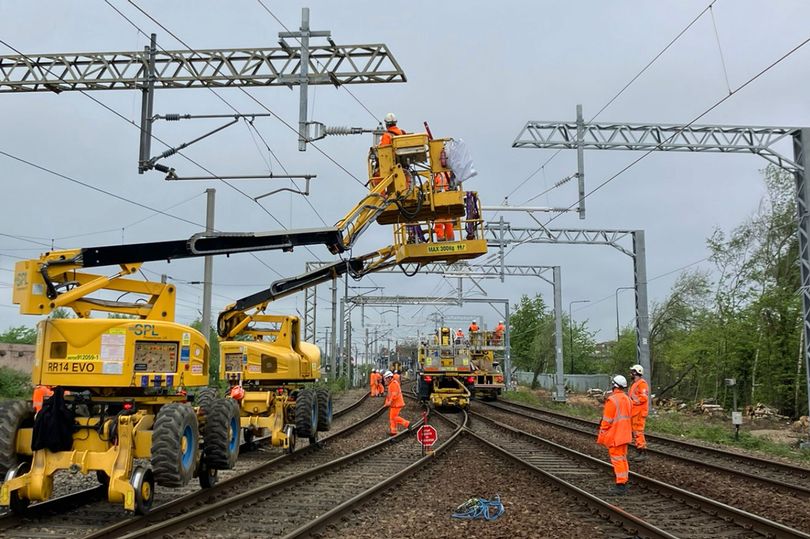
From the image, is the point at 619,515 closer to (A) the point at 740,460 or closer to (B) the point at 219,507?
(B) the point at 219,507

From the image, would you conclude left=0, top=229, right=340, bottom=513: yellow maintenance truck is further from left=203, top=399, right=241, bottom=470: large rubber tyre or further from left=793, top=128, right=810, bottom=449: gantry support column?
left=793, top=128, right=810, bottom=449: gantry support column

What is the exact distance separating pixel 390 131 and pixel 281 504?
734 cm

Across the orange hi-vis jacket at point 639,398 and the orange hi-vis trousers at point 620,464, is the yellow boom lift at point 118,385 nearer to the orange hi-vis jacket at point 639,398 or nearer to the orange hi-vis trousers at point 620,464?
the orange hi-vis trousers at point 620,464

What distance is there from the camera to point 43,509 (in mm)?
8297

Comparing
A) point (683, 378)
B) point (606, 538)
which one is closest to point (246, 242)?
point (606, 538)

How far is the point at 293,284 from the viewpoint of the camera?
Result: 13.9m

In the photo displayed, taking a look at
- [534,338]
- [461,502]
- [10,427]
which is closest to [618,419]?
[461,502]

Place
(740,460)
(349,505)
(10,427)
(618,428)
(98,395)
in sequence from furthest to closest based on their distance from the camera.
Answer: (740,460) < (618,428) < (349,505) < (98,395) < (10,427)

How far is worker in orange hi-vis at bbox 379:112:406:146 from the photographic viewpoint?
1323 centimetres

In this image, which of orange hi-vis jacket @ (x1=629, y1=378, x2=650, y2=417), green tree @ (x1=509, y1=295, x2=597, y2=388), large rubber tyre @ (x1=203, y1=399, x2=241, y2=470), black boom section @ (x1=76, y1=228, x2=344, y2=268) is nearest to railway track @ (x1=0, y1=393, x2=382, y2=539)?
large rubber tyre @ (x1=203, y1=399, x2=241, y2=470)

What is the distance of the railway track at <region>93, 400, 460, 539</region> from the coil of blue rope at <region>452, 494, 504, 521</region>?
4.55 feet

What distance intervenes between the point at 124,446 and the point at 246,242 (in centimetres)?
330

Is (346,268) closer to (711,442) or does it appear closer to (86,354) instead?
(86,354)

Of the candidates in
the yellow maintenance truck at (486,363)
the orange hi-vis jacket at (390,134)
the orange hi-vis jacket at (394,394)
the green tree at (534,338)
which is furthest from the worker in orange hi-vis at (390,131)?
the green tree at (534,338)
